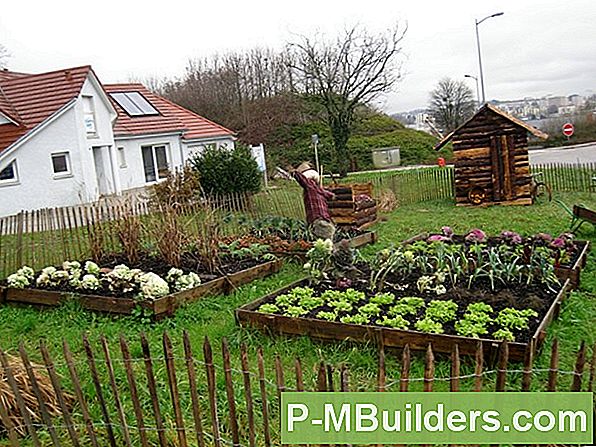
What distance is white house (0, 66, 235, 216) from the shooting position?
18.6m

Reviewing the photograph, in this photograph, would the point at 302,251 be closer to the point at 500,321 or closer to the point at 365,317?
the point at 365,317

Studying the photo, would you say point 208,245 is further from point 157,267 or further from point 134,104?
point 134,104

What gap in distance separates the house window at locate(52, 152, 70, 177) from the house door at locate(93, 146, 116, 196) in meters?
2.02

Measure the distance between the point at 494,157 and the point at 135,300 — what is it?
11.7m

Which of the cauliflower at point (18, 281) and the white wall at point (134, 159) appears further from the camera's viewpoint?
the white wall at point (134, 159)

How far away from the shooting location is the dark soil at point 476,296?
551 cm

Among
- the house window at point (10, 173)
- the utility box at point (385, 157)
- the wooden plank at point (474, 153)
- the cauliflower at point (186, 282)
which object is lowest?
the cauliflower at point (186, 282)

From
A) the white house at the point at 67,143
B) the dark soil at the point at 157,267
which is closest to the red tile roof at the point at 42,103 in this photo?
the white house at the point at 67,143

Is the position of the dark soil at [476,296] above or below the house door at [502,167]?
below

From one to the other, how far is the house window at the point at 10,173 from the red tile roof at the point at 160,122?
5.06m

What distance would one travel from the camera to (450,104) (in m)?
41.1

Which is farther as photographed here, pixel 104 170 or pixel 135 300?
pixel 104 170

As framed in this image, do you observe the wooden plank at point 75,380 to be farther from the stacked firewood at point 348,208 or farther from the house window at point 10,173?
the house window at point 10,173

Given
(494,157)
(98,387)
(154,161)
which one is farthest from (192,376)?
(154,161)
